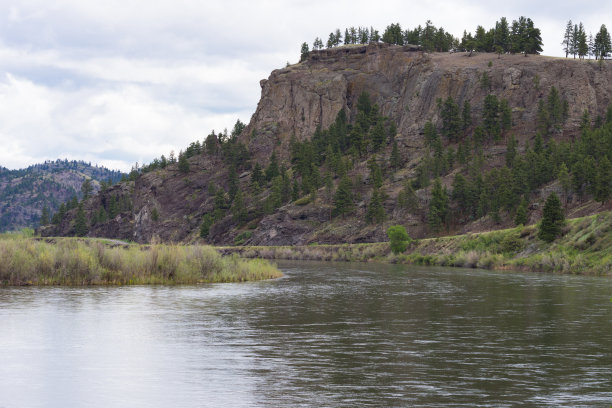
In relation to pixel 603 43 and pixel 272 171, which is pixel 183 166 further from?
pixel 603 43

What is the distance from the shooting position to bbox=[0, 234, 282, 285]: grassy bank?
39.0 meters

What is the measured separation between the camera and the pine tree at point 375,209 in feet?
421

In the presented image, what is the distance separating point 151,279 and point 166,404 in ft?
102

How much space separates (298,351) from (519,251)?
61007mm

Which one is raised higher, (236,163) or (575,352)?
(236,163)

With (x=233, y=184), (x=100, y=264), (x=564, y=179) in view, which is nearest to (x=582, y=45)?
(x=564, y=179)

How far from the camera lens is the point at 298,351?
19.0 m

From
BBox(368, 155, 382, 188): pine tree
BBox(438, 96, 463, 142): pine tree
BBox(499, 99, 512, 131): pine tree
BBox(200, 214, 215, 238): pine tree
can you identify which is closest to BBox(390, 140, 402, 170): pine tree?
BBox(368, 155, 382, 188): pine tree

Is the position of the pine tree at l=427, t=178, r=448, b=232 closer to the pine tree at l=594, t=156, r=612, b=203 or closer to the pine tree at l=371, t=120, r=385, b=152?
the pine tree at l=594, t=156, r=612, b=203

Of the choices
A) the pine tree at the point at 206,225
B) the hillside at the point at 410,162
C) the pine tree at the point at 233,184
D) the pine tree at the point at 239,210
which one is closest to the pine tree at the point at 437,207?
the hillside at the point at 410,162

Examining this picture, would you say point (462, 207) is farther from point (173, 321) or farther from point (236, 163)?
point (173, 321)

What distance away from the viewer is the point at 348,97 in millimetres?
199375

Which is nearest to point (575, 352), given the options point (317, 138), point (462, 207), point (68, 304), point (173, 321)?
point (173, 321)

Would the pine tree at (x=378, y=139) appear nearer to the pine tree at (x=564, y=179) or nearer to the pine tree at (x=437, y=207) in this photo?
the pine tree at (x=437, y=207)
